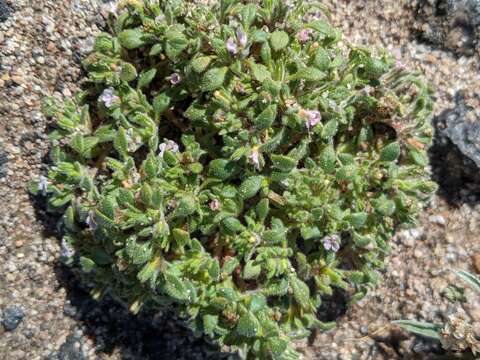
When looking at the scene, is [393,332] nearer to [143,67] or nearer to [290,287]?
[290,287]

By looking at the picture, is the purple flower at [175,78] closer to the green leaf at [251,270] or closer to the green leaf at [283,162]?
the green leaf at [283,162]

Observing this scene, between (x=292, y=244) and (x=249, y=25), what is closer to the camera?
(x=249, y=25)

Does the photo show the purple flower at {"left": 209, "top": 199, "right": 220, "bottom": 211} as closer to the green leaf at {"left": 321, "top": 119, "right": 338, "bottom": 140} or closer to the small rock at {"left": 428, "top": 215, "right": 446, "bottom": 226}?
the green leaf at {"left": 321, "top": 119, "right": 338, "bottom": 140}

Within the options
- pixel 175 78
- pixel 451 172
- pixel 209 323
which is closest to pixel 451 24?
pixel 451 172

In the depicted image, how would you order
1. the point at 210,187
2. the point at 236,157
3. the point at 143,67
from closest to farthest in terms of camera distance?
the point at 236,157 → the point at 210,187 → the point at 143,67

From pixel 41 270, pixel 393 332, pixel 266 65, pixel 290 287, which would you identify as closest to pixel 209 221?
pixel 290 287

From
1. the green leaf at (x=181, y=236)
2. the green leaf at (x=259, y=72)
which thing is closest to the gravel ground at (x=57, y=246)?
the green leaf at (x=181, y=236)

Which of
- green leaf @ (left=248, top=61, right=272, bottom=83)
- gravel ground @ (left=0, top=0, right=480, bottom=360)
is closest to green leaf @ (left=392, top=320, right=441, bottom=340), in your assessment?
gravel ground @ (left=0, top=0, right=480, bottom=360)
